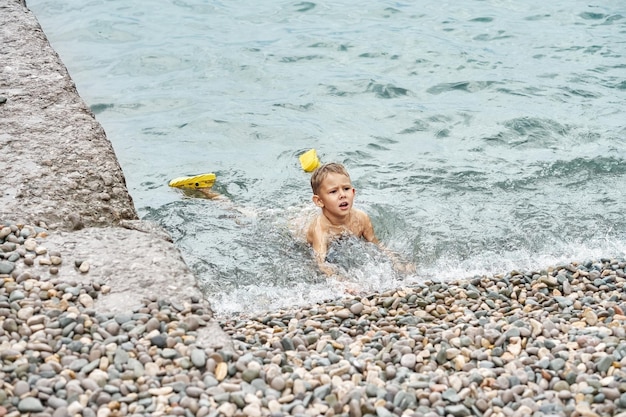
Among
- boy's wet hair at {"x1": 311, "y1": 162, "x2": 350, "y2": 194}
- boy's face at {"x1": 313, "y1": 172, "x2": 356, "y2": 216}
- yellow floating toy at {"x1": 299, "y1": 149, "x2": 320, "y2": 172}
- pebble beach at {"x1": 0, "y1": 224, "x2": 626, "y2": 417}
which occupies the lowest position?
yellow floating toy at {"x1": 299, "y1": 149, "x2": 320, "y2": 172}

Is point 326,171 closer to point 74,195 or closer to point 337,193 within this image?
point 337,193

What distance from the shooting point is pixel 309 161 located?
879cm

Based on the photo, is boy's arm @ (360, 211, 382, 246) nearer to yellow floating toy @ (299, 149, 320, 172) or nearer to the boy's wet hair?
the boy's wet hair

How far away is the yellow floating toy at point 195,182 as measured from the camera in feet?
27.2

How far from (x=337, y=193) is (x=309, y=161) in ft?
5.43

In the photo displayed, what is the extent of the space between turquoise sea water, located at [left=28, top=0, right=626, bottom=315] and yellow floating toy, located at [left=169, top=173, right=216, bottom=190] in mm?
107

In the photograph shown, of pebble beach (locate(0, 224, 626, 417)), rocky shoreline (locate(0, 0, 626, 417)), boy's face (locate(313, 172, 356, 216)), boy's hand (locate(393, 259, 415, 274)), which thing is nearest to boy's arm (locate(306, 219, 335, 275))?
boy's face (locate(313, 172, 356, 216))

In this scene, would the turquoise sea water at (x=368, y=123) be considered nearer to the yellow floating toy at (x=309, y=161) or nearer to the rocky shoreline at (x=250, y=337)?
the yellow floating toy at (x=309, y=161)

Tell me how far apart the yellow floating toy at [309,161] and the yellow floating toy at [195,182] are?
1003 mm

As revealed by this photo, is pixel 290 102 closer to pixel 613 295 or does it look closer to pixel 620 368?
pixel 613 295

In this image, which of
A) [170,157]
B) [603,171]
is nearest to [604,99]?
[603,171]

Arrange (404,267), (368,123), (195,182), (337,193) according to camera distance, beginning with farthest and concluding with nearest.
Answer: (368,123), (195,182), (337,193), (404,267)

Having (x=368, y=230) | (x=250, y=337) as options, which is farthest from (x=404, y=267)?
(x=250, y=337)

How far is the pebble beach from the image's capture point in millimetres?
3939
